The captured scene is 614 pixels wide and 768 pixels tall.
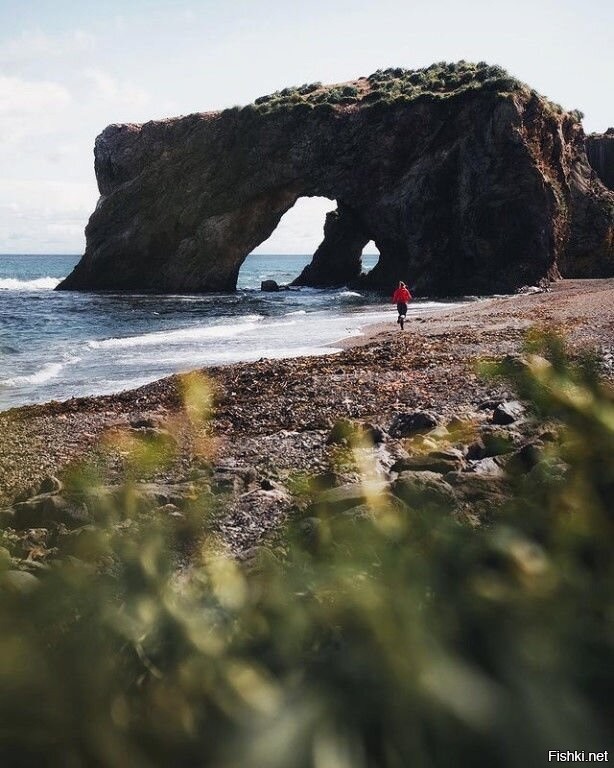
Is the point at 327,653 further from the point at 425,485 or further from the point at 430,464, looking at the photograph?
the point at 430,464

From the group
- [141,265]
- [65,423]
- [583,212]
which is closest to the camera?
[65,423]

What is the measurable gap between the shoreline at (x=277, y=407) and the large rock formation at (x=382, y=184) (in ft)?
82.8

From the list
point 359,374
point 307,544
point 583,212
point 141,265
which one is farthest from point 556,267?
point 307,544

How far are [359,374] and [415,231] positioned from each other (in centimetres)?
3147

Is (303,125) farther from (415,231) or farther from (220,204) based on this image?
(415,231)

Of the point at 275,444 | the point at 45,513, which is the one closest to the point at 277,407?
the point at 275,444

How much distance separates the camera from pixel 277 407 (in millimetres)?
10594

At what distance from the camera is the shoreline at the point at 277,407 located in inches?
322

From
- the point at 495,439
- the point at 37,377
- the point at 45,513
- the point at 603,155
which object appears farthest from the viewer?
the point at 603,155

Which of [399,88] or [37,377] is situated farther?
[399,88]

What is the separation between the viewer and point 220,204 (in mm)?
48000

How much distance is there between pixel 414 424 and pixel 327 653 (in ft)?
24.5

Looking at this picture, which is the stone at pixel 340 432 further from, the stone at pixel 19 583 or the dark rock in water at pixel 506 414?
the stone at pixel 19 583

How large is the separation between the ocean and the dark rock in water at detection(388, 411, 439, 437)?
26.6 feet
